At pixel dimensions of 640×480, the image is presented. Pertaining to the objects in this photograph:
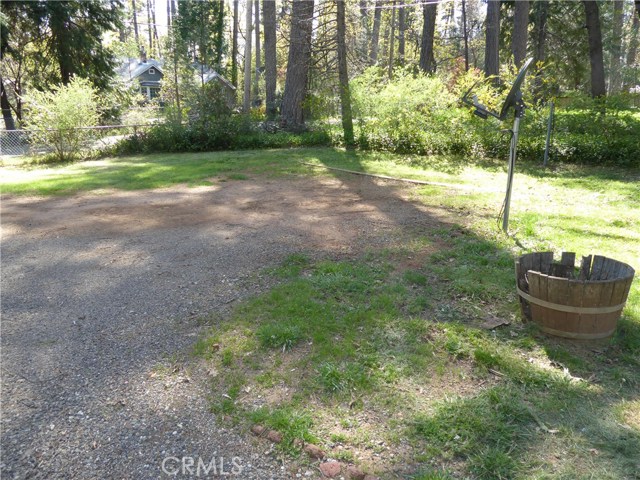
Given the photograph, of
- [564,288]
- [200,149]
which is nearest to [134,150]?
[200,149]

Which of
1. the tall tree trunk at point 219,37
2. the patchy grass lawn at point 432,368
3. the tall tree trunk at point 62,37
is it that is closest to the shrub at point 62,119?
the tall tree trunk at point 62,37

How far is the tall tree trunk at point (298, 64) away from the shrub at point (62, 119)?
5673 millimetres

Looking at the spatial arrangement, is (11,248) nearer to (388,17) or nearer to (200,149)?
(200,149)

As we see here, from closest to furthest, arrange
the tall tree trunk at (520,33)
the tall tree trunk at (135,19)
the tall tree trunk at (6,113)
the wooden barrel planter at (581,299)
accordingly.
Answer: the wooden barrel planter at (581,299), the tall tree trunk at (520,33), the tall tree trunk at (6,113), the tall tree trunk at (135,19)

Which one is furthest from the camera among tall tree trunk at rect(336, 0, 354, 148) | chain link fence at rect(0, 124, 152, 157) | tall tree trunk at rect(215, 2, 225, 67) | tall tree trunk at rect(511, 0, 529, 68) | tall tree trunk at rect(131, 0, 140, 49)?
tall tree trunk at rect(131, 0, 140, 49)

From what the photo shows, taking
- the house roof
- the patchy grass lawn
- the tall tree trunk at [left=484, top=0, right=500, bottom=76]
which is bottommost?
the patchy grass lawn

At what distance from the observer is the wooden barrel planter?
3217 millimetres

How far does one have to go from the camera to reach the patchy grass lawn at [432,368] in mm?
2391

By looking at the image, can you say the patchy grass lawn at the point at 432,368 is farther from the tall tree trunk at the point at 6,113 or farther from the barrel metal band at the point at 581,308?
the tall tree trunk at the point at 6,113

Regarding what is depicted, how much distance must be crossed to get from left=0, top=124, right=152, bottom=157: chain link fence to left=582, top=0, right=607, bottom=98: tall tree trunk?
17.7 m

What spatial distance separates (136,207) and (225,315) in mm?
4311

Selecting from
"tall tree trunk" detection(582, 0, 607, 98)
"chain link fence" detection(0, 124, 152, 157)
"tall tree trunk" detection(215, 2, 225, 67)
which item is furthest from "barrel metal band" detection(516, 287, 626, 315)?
"tall tree trunk" detection(215, 2, 225, 67)

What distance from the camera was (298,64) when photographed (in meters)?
14.5

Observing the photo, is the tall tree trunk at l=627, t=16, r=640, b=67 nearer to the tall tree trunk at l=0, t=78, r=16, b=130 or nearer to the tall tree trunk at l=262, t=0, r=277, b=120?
the tall tree trunk at l=262, t=0, r=277, b=120
